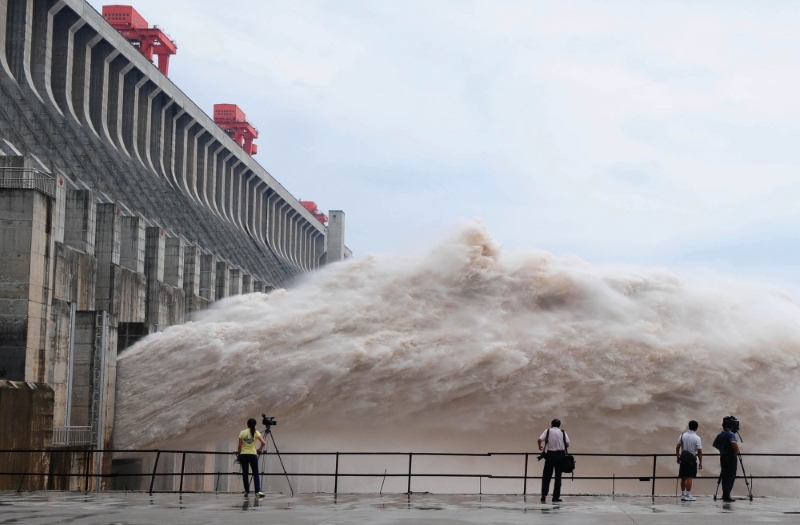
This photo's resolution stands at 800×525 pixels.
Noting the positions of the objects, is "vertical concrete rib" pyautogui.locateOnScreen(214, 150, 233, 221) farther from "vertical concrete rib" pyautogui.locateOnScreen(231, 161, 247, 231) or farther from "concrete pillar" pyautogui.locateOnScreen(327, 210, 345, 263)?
"concrete pillar" pyautogui.locateOnScreen(327, 210, 345, 263)

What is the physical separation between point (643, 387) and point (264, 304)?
17028 millimetres

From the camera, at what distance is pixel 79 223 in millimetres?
48188

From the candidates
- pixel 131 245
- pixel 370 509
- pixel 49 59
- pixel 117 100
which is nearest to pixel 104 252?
pixel 131 245

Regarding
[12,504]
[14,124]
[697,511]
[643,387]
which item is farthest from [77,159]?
[697,511]

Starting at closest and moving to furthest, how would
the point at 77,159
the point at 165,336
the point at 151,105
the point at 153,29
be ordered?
1. the point at 165,336
2. the point at 77,159
3. the point at 151,105
4. the point at 153,29

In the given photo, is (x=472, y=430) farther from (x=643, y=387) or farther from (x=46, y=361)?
(x=46, y=361)

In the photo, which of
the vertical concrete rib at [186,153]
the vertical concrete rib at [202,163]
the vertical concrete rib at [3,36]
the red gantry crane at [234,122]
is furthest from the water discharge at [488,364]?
the red gantry crane at [234,122]

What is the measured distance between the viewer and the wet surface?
68.9 feet

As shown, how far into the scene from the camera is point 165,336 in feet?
153

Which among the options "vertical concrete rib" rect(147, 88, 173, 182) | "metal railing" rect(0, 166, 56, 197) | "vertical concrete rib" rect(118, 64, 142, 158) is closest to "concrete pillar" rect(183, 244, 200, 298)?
"vertical concrete rib" rect(118, 64, 142, 158)

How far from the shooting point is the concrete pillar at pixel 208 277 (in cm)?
6894

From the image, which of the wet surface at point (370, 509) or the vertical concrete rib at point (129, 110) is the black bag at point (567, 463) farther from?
the vertical concrete rib at point (129, 110)

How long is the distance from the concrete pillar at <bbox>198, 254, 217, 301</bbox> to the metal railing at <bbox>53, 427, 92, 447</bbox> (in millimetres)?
25775

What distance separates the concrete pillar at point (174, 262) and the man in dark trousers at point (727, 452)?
41396 millimetres
